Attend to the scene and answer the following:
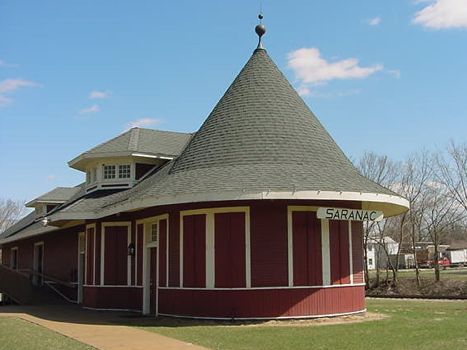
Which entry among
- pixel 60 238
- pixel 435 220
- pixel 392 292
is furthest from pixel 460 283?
pixel 60 238

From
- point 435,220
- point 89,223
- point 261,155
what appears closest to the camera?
point 261,155

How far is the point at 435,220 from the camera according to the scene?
44031 millimetres

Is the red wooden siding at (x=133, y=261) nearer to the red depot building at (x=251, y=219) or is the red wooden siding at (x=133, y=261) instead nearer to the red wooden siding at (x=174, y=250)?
the red depot building at (x=251, y=219)

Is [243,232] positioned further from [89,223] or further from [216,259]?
[89,223]

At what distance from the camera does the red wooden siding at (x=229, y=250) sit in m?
16.1

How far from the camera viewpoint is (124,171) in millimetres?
23781

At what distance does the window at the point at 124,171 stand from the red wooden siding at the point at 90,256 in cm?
245

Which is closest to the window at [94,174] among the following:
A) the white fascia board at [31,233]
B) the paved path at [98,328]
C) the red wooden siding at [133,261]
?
the red wooden siding at [133,261]

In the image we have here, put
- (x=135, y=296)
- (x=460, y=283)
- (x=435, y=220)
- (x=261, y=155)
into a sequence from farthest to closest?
(x=435, y=220)
(x=460, y=283)
(x=135, y=296)
(x=261, y=155)

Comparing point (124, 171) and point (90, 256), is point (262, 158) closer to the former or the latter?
point (124, 171)

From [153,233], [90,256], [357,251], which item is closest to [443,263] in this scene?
[90,256]

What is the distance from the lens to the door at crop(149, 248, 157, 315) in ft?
64.3

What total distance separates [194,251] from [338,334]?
5037 millimetres

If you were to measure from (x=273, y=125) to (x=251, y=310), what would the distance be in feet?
18.2
